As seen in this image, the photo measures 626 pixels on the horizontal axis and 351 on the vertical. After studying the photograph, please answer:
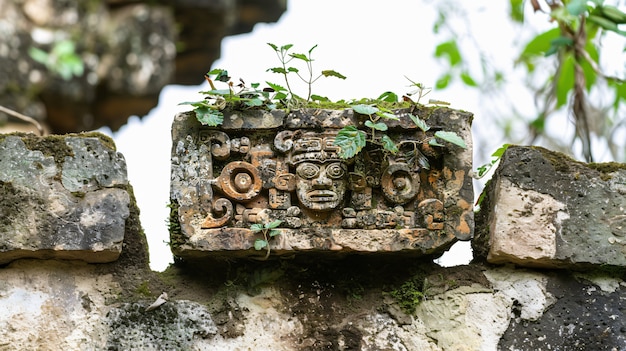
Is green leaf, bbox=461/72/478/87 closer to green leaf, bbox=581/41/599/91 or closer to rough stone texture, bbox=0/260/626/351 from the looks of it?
green leaf, bbox=581/41/599/91

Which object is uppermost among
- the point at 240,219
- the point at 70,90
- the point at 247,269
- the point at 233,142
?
the point at 233,142

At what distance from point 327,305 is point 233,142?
58 centimetres

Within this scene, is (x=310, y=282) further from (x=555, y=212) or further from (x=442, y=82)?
(x=442, y=82)

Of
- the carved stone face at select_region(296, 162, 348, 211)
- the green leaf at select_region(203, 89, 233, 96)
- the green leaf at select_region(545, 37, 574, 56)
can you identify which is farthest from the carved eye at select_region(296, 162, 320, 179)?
the green leaf at select_region(545, 37, 574, 56)

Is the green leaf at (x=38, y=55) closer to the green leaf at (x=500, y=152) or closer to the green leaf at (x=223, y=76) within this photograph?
the green leaf at (x=223, y=76)

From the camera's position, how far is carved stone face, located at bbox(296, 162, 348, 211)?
2.72 m

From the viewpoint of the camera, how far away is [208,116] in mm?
2738

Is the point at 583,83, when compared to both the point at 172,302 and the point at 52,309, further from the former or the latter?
the point at 52,309

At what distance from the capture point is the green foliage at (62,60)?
7.04 m

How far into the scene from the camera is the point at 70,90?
718cm

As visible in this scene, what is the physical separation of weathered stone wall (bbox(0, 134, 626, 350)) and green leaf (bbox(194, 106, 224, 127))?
30 cm

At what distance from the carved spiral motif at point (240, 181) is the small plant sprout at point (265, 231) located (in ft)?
0.34

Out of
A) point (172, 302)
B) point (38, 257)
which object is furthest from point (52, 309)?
point (172, 302)

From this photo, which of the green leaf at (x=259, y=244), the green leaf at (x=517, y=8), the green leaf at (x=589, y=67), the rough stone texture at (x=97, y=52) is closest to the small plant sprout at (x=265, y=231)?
the green leaf at (x=259, y=244)
